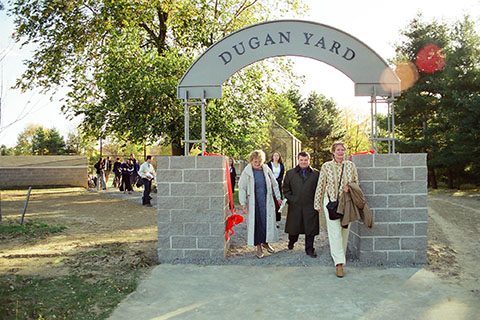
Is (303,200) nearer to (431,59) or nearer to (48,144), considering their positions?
(431,59)

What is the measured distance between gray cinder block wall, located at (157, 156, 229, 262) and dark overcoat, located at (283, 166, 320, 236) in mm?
1122

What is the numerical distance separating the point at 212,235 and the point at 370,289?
2460 mm

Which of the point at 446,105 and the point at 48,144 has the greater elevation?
the point at 446,105

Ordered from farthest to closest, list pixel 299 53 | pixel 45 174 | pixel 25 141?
pixel 25 141 → pixel 45 174 → pixel 299 53

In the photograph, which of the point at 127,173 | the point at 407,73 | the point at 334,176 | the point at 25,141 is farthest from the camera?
the point at 25,141

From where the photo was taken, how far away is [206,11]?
695 inches

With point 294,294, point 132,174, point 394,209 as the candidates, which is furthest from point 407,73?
point 294,294

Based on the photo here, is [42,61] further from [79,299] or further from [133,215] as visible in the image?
[79,299]

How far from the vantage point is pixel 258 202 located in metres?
6.63

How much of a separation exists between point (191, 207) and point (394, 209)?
307cm

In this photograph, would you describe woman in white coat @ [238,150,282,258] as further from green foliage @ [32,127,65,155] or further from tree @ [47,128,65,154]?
tree @ [47,128,65,154]

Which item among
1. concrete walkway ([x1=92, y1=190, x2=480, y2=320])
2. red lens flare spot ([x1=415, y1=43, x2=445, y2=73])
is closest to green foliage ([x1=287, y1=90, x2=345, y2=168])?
red lens flare spot ([x1=415, y1=43, x2=445, y2=73])

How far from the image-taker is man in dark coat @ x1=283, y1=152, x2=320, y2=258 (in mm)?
6527

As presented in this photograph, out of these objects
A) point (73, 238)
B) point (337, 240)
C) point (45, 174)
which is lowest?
point (73, 238)
